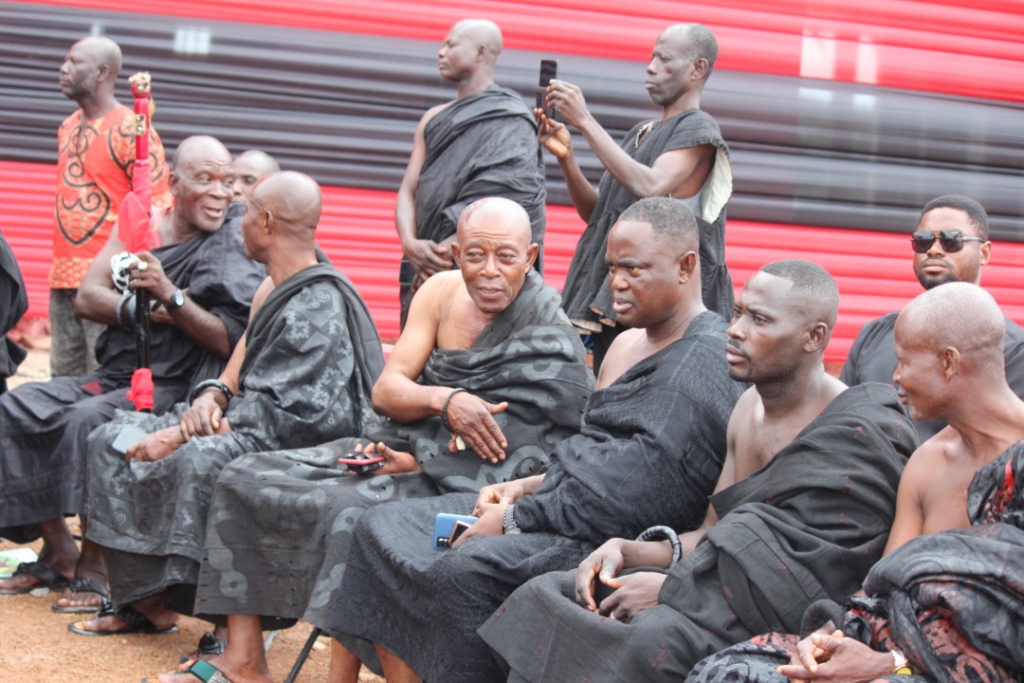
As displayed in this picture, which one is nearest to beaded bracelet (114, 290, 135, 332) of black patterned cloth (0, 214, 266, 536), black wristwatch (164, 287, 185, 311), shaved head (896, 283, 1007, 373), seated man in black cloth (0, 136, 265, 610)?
seated man in black cloth (0, 136, 265, 610)

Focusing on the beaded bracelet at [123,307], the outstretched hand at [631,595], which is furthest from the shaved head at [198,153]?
the outstretched hand at [631,595]

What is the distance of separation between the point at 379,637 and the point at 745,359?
57.6 inches

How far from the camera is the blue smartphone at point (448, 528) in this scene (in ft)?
13.0

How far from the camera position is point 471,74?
658cm

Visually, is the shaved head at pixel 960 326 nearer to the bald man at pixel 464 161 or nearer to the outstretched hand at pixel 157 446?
the outstretched hand at pixel 157 446

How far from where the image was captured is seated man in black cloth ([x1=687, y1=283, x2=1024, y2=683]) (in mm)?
2658

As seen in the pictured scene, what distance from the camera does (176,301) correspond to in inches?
221

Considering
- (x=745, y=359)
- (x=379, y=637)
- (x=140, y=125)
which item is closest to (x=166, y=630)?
(x=379, y=637)

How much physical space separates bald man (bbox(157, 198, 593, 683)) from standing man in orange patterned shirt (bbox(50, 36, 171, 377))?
10.1 feet

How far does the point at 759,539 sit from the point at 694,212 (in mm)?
2668

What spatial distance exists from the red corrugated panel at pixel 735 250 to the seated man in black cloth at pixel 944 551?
5710 mm

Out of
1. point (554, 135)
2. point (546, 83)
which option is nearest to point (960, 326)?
point (554, 135)

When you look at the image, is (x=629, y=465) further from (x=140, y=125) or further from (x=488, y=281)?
(x=140, y=125)

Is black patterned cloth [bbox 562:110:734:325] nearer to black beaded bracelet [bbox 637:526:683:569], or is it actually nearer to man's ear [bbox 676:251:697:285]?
man's ear [bbox 676:251:697:285]
